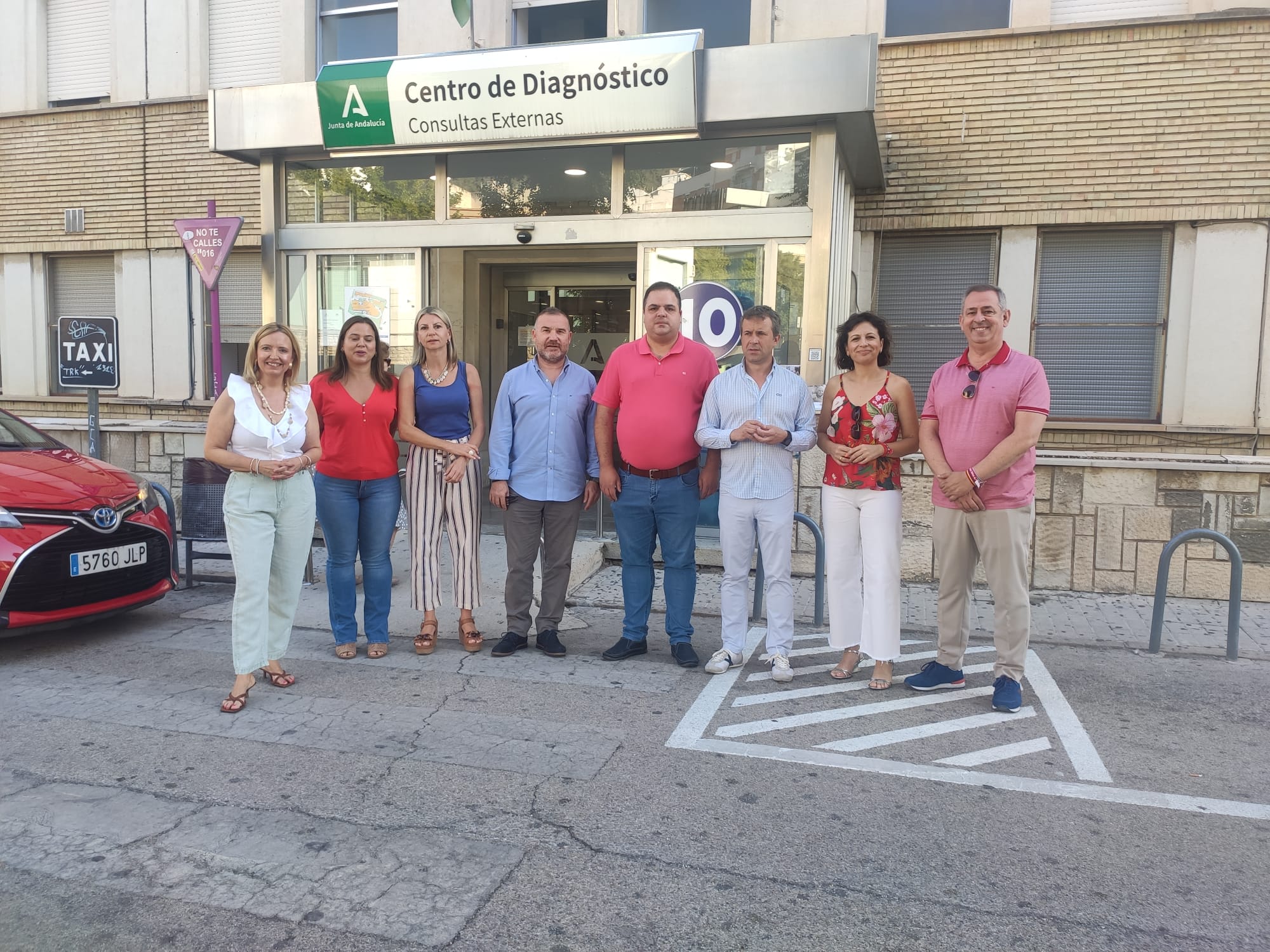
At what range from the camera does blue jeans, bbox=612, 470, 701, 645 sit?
17.5 ft

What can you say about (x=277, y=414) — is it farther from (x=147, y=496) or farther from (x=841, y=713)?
(x=841, y=713)

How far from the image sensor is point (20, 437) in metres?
6.48

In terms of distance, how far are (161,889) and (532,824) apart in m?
1.18

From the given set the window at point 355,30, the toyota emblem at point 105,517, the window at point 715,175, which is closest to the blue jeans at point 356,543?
the toyota emblem at point 105,517

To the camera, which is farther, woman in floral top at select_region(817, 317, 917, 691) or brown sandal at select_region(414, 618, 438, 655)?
brown sandal at select_region(414, 618, 438, 655)

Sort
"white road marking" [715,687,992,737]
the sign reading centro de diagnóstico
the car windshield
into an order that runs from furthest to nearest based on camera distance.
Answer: the sign reading centro de diagnóstico
the car windshield
"white road marking" [715,687,992,737]

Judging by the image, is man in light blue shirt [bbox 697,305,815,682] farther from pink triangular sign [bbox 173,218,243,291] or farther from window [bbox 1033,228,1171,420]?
pink triangular sign [bbox 173,218,243,291]

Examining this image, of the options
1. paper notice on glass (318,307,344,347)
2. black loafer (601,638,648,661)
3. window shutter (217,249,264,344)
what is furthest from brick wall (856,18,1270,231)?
window shutter (217,249,264,344)

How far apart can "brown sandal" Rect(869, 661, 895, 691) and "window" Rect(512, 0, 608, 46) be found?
724cm

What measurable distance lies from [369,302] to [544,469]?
429 cm

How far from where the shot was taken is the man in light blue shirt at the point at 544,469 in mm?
5453

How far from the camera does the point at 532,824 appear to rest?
3.40 m

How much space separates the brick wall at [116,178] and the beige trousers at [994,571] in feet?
29.1

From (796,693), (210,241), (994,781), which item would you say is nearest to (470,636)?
(796,693)
